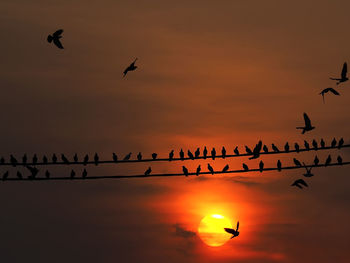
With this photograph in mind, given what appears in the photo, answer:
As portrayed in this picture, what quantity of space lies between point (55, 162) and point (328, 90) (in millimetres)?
9553

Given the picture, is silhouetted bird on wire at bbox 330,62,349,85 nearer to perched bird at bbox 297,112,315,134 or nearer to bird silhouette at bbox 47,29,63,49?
perched bird at bbox 297,112,315,134

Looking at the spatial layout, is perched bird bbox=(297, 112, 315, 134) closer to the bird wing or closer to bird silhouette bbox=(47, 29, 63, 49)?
the bird wing

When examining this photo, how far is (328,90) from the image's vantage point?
24.1 m

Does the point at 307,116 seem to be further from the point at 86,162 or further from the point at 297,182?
the point at 86,162

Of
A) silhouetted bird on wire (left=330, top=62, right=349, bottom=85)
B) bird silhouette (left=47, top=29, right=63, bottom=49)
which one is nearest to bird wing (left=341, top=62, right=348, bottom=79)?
silhouetted bird on wire (left=330, top=62, right=349, bottom=85)

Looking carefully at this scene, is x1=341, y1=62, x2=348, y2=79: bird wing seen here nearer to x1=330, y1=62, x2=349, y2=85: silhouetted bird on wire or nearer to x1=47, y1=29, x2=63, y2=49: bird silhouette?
x1=330, y1=62, x2=349, y2=85: silhouetted bird on wire

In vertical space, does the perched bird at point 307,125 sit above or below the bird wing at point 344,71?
below

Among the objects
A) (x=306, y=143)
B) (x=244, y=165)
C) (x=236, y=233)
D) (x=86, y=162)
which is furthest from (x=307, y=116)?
(x=86, y=162)

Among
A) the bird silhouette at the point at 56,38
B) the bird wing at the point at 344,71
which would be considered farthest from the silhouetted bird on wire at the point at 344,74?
the bird silhouette at the point at 56,38

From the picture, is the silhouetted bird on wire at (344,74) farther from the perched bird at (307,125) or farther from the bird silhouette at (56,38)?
the bird silhouette at (56,38)

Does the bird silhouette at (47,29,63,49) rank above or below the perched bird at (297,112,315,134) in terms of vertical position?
above

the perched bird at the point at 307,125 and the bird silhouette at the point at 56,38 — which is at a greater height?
the bird silhouette at the point at 56,38

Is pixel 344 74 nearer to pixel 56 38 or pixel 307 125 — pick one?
pixel 307 125

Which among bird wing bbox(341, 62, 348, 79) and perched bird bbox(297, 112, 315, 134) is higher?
bird wing bbox(341, 62, 348, 79)
